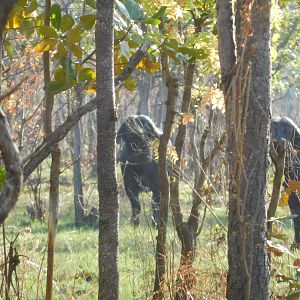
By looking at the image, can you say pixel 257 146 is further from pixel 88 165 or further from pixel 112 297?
pixel 88 165

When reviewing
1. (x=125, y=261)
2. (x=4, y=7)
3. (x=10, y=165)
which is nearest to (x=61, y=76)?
(x=10, y=165)

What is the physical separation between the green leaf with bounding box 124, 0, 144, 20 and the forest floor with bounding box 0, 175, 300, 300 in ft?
3.02

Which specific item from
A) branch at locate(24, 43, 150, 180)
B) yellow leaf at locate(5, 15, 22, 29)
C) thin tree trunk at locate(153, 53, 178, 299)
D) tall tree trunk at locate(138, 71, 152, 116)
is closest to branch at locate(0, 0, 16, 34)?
branch at locate(24, 43, 150, 180)

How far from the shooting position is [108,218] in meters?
2.50

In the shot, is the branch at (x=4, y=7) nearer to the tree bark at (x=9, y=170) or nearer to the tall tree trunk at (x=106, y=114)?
the tree bark at (x=9, y=170)

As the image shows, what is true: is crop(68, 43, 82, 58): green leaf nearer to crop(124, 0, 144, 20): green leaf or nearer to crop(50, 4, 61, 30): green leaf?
crop(50, 4, 61, 30): green leaf

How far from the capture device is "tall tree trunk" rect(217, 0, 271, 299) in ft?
9.23

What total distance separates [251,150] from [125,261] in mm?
4545

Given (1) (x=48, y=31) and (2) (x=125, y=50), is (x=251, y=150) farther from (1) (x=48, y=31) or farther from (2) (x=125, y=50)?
(1) (x=48, y=31)

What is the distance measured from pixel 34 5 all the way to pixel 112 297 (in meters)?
1.08

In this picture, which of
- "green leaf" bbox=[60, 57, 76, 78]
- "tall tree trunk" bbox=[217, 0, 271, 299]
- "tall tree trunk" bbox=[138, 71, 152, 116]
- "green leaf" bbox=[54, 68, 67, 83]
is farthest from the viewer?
"tall tree trunk" bbox=[138, 71, 152, 116]

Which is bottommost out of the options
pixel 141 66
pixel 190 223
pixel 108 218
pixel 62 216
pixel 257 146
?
pixel 62 216

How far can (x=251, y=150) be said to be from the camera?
112 inches

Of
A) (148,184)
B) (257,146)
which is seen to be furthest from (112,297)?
(148,184)
